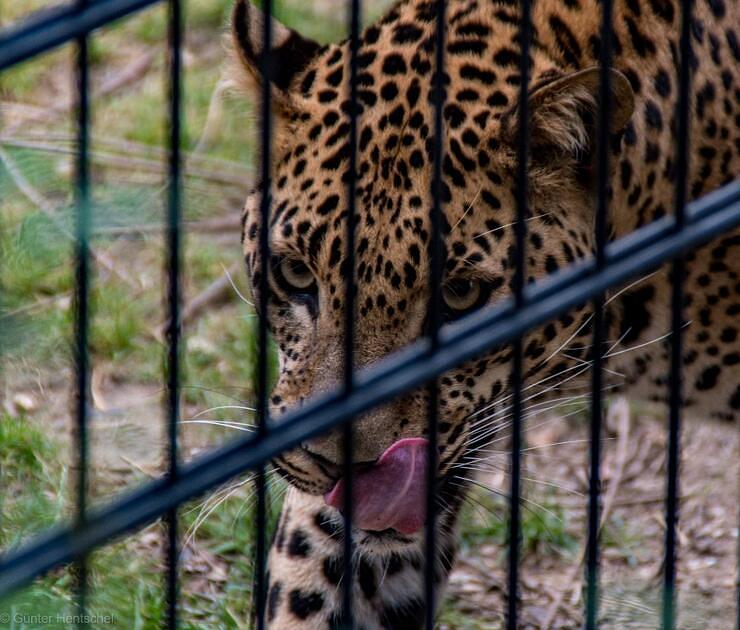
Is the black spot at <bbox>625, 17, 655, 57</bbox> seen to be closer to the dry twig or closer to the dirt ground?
the dirt ground

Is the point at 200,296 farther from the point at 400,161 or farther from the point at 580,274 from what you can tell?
the point at 580,274

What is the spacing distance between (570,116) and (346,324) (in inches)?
56.5

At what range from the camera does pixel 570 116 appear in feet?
13.3

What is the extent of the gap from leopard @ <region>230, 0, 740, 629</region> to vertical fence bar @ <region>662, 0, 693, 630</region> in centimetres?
61

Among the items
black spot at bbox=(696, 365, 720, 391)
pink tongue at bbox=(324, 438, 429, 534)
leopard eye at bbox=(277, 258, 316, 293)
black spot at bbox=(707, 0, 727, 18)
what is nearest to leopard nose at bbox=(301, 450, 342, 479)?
pink tongue at bbox=(324, 438, 429, 534)

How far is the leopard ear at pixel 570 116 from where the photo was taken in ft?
12.7

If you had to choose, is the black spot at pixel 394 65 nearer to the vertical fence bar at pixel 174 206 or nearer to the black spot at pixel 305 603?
the black spot at pixel 305 603

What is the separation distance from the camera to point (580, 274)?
283cm

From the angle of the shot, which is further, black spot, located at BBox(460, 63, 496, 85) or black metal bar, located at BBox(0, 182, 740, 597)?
black spot, located at BBox(460, 63, 496, 85)

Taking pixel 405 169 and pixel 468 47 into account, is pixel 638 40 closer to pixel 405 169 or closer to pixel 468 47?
pixel 468 47

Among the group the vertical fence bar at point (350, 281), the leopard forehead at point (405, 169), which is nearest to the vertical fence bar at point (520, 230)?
the vertical fence bar at point (350, 281)

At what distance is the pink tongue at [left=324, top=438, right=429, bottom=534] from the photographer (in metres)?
3.59

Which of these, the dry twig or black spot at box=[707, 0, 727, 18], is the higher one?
black spot at box=[707, 0, 727, 18]

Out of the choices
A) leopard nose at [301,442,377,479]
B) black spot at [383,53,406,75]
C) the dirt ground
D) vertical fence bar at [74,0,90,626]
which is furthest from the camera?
the dirt ground
